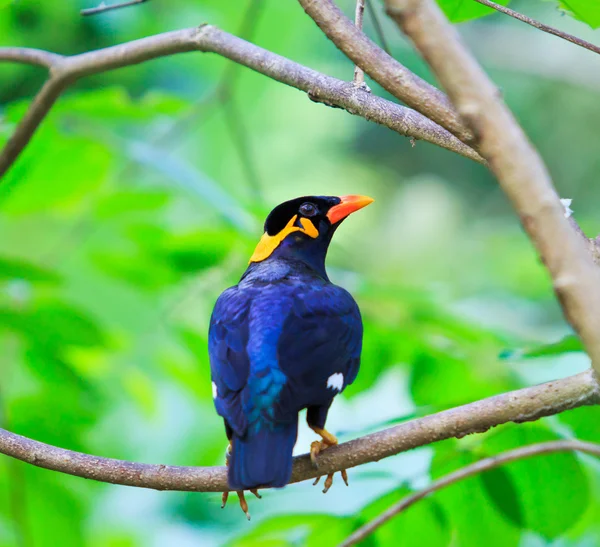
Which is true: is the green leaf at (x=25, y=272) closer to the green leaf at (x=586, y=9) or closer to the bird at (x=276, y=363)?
the bird at (x=276, y=363)

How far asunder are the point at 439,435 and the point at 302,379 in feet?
1.38

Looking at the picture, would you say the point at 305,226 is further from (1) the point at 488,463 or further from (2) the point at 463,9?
(1) the point at 488,463

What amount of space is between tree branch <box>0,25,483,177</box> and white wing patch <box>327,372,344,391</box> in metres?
0.65

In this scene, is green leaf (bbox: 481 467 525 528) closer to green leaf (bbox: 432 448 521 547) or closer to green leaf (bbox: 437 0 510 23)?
green leaf (bbox: 432 448 521 547)

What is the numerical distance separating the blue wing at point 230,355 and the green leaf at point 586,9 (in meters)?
1.04

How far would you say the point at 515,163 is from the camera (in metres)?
0.77

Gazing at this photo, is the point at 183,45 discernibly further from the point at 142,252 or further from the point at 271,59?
the point at 142,252

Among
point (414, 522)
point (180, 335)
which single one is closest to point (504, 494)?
point (414, 522)

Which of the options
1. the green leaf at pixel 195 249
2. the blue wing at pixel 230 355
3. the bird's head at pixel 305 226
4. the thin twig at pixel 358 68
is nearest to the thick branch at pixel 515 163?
the thin twig at pixel 358 68

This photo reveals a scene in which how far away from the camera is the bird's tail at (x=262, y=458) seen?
5.46 feet

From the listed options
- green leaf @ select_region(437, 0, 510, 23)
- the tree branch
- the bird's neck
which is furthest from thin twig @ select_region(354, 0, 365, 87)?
the bird's neck

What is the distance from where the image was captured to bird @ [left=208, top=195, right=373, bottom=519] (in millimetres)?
1745

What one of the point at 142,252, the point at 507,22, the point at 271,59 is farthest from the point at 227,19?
the point at 507,22

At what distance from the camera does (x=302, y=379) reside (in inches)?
73.8
